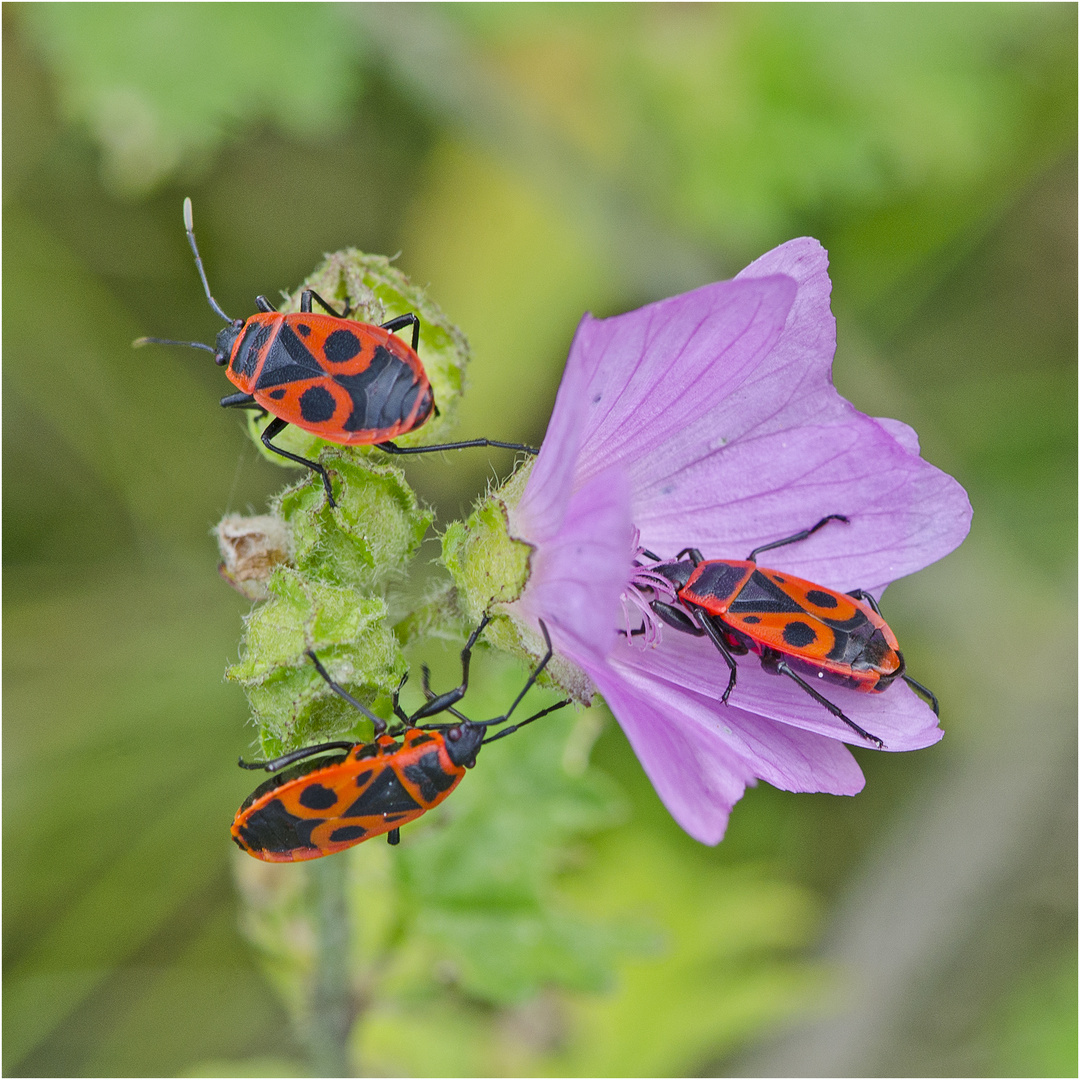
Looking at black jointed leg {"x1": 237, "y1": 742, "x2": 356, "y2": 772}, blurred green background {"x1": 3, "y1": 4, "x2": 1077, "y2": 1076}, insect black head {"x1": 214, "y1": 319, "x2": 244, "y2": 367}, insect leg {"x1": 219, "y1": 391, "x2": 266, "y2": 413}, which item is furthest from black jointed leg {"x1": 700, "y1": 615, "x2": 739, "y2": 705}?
blurred green background {"x1": 3, "y1": 4, "x2": 1077, "y2": 1076}

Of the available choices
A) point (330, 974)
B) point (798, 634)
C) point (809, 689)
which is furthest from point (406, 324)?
point (330, 974)

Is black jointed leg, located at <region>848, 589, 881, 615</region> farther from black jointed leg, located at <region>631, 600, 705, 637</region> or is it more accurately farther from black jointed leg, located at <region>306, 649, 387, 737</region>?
black jointed leg, located at <region>306, 649, 387, 737</region>

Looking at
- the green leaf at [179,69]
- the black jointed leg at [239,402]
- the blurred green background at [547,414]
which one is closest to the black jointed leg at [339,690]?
the black jointed leg at [239,402]

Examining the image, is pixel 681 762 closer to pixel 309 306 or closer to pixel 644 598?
pixel 644 598

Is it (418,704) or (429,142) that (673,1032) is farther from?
(429,142)

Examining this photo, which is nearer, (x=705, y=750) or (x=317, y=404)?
(x=705, y=750)

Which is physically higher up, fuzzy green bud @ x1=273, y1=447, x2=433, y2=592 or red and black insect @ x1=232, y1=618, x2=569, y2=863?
fuzzy green bud @ x1=273, y1=447, x2=433, y2=592
